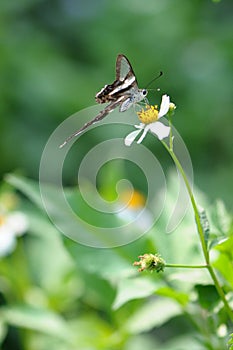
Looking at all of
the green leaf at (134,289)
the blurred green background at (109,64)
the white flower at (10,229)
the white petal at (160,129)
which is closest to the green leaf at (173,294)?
the green leaf at (134,289)

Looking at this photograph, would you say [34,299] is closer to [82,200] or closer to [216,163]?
[82,200]

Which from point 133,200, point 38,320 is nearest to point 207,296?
point 38,320

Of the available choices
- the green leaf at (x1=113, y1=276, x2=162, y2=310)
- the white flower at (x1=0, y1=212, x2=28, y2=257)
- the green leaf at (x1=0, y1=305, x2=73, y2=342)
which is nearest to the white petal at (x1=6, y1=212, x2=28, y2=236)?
the white flower at (x1=0, y1=212, x2=28, y2=257)

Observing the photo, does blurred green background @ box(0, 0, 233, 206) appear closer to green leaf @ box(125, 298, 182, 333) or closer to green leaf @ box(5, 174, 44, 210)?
green leaf @ box(125, 298, 182, 333)

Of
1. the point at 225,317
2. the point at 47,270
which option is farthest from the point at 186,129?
the point at 225,317

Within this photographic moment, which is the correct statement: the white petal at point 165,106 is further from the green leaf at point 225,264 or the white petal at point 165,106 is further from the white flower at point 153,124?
the green leaf at point 225,264
